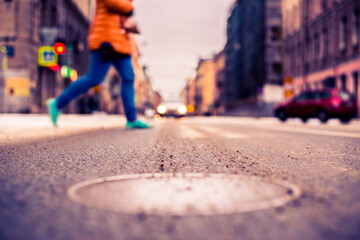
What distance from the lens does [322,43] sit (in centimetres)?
3150

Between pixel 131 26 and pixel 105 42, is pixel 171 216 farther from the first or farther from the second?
pixel 131 26

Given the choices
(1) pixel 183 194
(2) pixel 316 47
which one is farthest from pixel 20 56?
(1) pixel 183 194

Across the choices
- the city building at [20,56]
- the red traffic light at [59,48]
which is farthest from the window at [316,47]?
the red traffic light at [59,48]

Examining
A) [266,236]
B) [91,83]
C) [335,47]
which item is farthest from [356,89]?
[266,236]

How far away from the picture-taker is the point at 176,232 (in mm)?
1441

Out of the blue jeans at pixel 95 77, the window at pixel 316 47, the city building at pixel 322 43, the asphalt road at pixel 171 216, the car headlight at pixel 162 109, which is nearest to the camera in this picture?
the asphalt road at pixel 171 216

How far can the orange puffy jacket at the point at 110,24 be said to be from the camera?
7.52m

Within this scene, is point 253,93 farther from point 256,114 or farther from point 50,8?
point 50,8

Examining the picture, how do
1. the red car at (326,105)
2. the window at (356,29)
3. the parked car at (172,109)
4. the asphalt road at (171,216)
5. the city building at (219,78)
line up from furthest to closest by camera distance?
the city building at (219,78) → the parked car at (172,109) → the window at (356,29) → the red car at (326,105) → the asphalt road at (171,216)

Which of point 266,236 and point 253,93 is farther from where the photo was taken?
point 253,93

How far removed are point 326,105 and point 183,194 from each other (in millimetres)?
17251

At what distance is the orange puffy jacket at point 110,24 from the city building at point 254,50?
123ft

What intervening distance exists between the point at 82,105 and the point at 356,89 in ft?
78.7

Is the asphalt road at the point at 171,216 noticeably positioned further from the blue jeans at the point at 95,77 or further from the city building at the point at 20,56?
the city building at the point at 20,56
